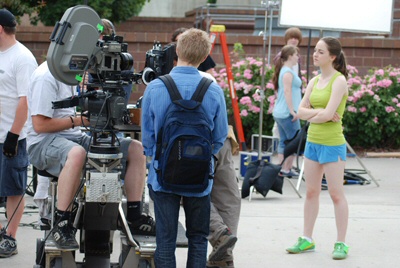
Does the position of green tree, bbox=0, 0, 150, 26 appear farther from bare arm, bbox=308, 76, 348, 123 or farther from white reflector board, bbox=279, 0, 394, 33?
bare arm, bbox=308, 76, 348, 123

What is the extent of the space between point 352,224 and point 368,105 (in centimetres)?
522

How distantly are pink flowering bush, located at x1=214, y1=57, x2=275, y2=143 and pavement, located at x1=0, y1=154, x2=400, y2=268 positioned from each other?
262 cm

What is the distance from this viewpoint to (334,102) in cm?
744

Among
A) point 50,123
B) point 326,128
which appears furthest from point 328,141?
point 50,123

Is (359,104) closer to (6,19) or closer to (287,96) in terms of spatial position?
(287,96)

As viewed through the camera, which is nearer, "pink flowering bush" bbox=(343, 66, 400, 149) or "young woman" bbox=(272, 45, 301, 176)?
"young woman" bbox=(272, 45, 301, 176)

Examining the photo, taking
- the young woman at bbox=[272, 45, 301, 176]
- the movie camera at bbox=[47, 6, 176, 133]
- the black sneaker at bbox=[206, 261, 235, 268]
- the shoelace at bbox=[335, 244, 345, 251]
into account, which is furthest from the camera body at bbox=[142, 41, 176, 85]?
the young woman at bbox=[272, 45, 301, 176]

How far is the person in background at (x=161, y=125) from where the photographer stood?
560 centimetres

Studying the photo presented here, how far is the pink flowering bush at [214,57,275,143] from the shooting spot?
1406 cm

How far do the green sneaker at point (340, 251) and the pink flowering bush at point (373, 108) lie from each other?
6.57 m

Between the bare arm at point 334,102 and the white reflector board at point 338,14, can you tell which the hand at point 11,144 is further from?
the white reflector board at point 338,14

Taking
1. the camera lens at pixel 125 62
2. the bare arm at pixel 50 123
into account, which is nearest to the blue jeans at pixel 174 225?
the camera lens at pixel 125 62

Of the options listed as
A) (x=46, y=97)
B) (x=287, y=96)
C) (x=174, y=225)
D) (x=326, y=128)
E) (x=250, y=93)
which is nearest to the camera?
(x=174, y=225)

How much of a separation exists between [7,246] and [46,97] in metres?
1.72
